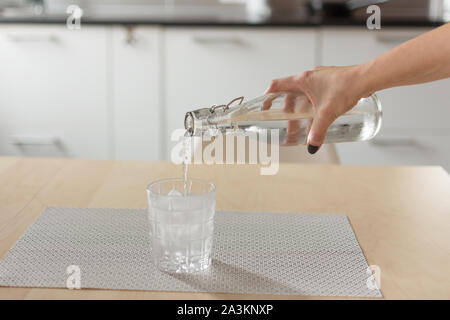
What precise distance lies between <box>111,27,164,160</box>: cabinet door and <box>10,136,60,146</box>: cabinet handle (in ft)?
0.86

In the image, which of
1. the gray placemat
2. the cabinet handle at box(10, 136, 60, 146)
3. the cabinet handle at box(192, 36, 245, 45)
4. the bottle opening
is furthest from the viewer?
the cabinet handle at box(10, 136, 60, 146)

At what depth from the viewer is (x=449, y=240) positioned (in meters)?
0.80

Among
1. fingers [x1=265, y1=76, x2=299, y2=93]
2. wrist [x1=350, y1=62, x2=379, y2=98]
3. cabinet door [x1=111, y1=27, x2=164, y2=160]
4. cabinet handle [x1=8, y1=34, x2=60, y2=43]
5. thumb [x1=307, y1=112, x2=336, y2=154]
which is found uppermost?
wrist [x1=350, y1=62, x2=379, y2=98]

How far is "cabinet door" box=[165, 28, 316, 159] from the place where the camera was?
7.50 ft

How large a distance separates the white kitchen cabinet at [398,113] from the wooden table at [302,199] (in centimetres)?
115

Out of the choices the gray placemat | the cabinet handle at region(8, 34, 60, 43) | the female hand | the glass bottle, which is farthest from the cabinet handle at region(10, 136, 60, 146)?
the female hand

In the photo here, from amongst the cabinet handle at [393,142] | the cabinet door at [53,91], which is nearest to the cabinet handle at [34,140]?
the cabinet door at [53,91]

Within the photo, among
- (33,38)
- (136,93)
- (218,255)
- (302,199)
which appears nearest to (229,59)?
(136,93)

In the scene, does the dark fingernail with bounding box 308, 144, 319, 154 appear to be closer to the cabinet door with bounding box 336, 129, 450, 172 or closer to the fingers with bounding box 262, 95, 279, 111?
the fingers with bounding box 262, 95, 279, 111

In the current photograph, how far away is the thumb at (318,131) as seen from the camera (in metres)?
0.77

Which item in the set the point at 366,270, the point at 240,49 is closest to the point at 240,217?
the point at 366,270

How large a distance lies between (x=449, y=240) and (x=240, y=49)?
1.62 meters

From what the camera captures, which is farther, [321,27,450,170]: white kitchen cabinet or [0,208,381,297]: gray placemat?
[321,27,450,170]: white kitchen cabinet
